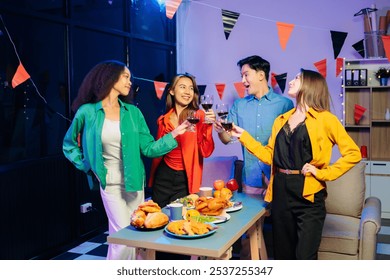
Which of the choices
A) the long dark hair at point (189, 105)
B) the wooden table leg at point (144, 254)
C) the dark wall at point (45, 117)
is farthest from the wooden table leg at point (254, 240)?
the dark wall at point (45, 117)

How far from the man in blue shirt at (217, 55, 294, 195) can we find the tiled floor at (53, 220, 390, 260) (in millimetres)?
1409

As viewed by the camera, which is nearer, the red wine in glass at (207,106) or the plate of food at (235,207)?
the plate of food at (235,207)

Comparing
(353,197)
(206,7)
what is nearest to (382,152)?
(353,197)

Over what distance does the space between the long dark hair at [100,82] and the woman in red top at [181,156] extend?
1.31ft

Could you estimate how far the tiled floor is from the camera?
397 centimetres

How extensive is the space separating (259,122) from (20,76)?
1.90 metres

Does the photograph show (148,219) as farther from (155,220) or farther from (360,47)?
(360,47)

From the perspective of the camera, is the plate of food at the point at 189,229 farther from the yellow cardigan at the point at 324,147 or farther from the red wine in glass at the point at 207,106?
the red wine in glass at the point at 207,106

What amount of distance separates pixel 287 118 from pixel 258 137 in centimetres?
50

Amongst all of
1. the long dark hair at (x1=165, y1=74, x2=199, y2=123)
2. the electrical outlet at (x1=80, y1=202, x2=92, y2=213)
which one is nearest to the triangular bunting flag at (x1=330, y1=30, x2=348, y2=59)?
the long dark hair at (x1=165, y1=74, x2=199, y2=123)

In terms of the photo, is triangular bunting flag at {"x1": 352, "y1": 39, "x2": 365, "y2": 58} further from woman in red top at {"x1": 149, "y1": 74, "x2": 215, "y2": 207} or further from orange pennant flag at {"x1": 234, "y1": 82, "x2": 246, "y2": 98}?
woman in red top at {"x1": 149, "y1": 74, "x2": 215, "y2": 207}

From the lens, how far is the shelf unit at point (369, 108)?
5.46 meters

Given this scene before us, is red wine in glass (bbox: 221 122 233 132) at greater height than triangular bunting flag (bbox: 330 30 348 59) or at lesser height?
lesser
